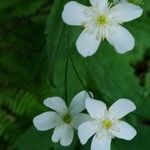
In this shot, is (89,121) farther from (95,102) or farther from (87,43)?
(87,43)

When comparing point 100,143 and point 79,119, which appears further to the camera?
point 79,119

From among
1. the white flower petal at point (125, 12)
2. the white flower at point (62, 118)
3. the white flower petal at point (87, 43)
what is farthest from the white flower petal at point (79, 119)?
the white flower petal at point (125, 12)

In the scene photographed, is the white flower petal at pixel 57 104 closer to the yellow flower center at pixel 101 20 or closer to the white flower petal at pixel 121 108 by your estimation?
the white flower petal at pixel 121 108

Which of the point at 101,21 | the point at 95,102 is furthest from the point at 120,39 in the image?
the point at 95,102

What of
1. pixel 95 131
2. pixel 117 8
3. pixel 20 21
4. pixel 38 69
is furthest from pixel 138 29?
pixel 20 21

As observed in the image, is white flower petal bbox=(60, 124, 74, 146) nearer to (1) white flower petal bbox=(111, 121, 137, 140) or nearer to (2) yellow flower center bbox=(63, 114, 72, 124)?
(2) yellow flower center bbox=(63, 114, 72, 124)
